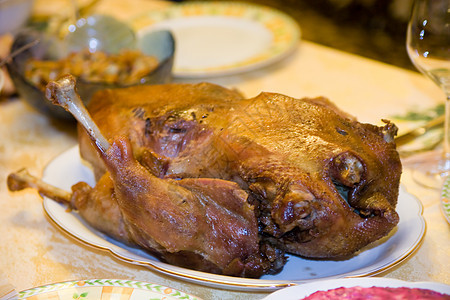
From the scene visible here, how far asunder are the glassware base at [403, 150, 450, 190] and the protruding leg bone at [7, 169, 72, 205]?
81 cm

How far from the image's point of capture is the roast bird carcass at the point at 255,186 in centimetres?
85

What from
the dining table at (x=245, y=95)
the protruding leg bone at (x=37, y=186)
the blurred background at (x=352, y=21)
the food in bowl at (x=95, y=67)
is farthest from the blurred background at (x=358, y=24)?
the protruding leg bone at (x=37, y=186)

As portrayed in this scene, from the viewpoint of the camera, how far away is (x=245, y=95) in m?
1.72

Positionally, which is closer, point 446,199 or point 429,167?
point 446,199

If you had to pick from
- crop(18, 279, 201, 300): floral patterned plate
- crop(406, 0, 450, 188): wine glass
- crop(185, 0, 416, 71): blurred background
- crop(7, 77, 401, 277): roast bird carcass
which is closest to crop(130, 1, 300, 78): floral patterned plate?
crop(406, 0, 450, 188): wine glass

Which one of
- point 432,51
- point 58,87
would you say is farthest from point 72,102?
point 432,51

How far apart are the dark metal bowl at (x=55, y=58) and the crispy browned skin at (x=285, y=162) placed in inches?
15.1

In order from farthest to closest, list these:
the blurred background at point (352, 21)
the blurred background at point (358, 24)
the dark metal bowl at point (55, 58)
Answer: the blurred background at point (358, 24)
the blurred background at point (352, 21)
the dark metal bowl at point (55, 58)

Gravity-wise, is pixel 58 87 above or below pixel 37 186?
above

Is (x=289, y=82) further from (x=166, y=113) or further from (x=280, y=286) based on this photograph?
(x=280, y=286)

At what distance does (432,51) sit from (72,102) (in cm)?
81

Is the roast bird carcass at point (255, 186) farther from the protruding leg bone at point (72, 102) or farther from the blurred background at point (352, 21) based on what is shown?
the blurred background at point (352, 21)

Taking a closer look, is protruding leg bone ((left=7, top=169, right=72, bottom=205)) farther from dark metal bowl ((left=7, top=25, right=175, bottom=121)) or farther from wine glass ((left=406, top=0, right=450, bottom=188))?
wine glass ((left=406, top=0, right=450, bottom=188))

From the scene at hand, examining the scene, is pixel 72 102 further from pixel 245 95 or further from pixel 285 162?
pixel 245 95
